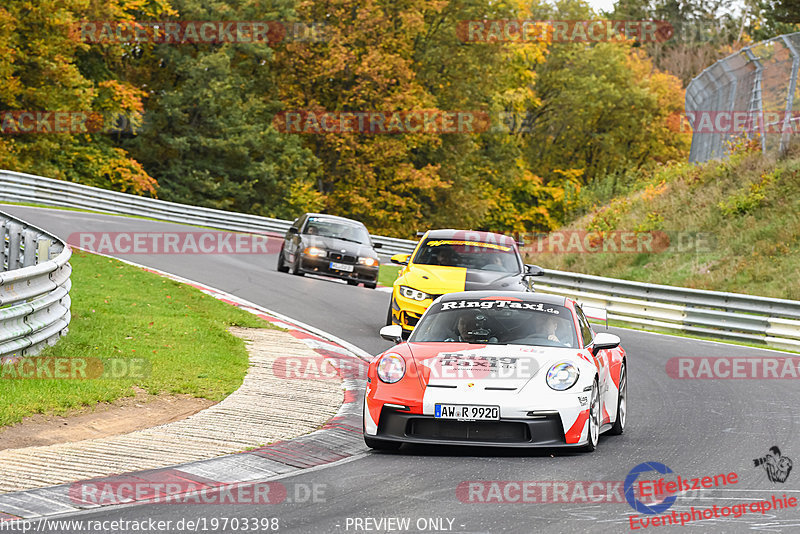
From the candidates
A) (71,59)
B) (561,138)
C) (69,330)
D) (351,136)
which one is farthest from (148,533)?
(561,138)

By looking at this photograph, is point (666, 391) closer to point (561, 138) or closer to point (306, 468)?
point (306, 468)

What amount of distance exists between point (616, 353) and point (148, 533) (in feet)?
18.6

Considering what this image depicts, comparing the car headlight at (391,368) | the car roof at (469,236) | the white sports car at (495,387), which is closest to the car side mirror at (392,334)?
the white sports car at (495,387)

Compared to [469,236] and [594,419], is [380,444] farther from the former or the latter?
[469,236]

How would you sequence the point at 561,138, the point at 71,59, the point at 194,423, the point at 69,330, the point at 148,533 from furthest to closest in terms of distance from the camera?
the point at 561,138
the point at 71,59
the point at 69,330
the point at 194,423
the point at 148,533

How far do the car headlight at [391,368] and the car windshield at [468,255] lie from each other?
695 centimetres

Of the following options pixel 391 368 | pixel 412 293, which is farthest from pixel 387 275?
pixel 391 368

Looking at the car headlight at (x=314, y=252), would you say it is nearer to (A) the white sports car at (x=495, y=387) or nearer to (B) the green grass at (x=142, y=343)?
(B) the green grass at (x=142, y=343)

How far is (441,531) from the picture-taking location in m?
5.95

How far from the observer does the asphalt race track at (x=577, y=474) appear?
6180 mm

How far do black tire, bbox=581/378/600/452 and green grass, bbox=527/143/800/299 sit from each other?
15134 millimetres

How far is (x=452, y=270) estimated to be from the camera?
603 inches

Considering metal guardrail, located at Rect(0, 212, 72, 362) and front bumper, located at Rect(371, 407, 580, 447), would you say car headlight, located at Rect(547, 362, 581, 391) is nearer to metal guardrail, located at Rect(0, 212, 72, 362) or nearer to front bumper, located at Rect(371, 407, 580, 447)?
front bumper, located at Rect(371, 407, 580, 447)

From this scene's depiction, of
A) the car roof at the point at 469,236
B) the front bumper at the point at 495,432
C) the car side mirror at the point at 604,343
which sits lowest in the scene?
the front bumper at the point at 495,432
